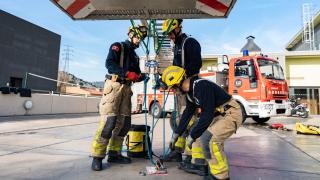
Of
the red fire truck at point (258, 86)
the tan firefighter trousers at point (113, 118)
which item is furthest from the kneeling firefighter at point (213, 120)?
the red fire truck at point (258, 86)

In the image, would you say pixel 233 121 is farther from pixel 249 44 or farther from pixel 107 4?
pixel 249 44

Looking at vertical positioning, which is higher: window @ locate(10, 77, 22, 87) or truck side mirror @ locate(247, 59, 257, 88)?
window @ locate(10, 77, 22, 87)

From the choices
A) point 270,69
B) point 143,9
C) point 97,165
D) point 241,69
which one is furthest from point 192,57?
point 270,69

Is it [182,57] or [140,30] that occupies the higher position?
[140,30]

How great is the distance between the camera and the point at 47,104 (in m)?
13.2

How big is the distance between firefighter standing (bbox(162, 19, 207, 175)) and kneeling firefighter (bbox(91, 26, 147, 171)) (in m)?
0.48

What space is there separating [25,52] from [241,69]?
2335 cm

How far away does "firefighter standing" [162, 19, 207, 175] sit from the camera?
3070mm

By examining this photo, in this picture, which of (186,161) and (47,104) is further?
(47,104)

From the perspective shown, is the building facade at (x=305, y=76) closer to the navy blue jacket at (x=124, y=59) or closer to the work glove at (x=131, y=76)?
the navy blue jacket at (x=124, y=59)

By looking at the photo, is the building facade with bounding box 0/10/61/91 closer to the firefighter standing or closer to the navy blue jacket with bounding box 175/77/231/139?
the firefighter standing

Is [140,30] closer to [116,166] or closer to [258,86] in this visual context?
[116,166]

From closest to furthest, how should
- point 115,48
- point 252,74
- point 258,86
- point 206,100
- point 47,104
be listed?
point 206,100, point 115,48, point 258,86, point 252,74, point 47,104

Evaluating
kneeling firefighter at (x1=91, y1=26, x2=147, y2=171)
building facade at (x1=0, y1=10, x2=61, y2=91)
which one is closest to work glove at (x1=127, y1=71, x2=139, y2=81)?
kneeling firefighter at (x1=91, y1=26, x2=147, y2=171)
